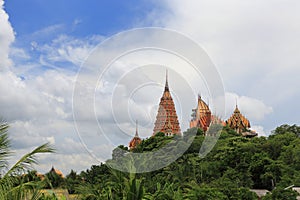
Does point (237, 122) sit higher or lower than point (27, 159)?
higher

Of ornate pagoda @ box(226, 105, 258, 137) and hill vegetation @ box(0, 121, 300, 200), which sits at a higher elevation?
ornate pagoda @ box(226, 105, 258, 137)

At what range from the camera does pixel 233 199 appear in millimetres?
17422

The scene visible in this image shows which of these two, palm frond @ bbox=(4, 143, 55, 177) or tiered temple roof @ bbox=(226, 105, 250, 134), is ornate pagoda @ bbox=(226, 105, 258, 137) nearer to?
tiered temple roof @ bbox=(226, 105, 250, 134)

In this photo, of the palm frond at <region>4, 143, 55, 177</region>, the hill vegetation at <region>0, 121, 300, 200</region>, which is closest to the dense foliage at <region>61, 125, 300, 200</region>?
the hill vegetation at <region>0, 121, 300, 200</region>

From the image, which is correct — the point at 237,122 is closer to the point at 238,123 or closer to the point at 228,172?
the point at 238,123

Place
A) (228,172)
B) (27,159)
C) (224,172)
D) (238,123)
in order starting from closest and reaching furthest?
(27,159) → (228,172) → (224,172) → (238,123)

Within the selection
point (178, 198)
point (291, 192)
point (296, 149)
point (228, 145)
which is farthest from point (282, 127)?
point (178, 198)

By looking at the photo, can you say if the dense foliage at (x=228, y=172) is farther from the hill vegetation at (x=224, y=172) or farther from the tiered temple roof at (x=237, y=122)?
the tiered temple roof at (x=237, y=122)

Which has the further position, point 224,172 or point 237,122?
point 237,122

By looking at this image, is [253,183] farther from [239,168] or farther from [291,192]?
[291,192]

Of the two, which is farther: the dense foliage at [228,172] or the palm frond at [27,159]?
the dense foliage at [228,172]

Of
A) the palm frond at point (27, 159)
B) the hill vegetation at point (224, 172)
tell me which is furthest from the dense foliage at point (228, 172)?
the palm frond at point (27, 159)

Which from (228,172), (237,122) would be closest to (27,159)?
(228,172)

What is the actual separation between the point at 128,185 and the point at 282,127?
29995 mm
